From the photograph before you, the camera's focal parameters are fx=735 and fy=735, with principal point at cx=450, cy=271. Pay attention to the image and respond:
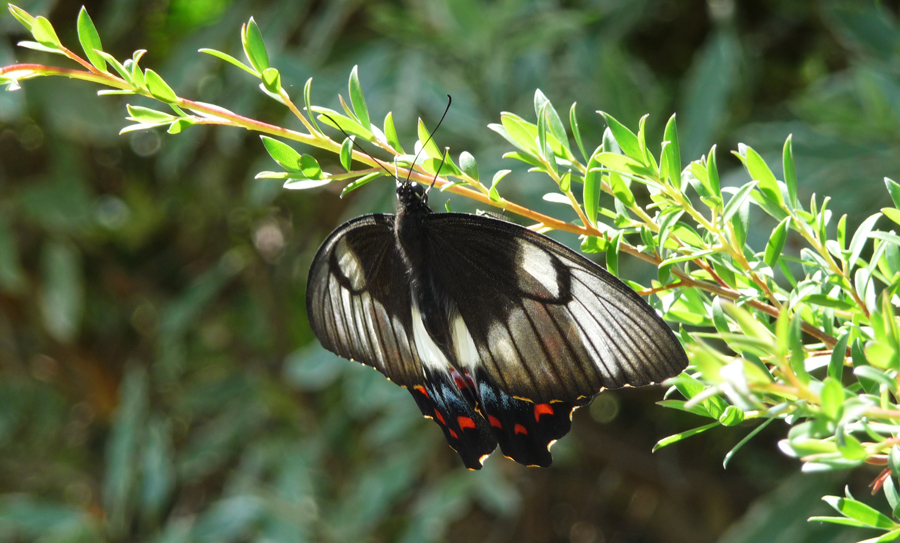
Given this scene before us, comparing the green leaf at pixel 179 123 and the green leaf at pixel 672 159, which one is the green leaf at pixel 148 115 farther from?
the green leaf at pixel 672 159

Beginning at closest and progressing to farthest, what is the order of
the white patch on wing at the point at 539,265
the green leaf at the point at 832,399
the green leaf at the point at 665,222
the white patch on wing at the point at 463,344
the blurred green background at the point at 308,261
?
the green leaf at the point at 832,399, the green leaf at the point at 665,222, the white patch on wing at the point at 539,265, the white patch on wing at the point at 463,344, the blurred green background at the point at 308,261

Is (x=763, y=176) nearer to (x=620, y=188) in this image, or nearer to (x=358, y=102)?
(x=620, y=188)

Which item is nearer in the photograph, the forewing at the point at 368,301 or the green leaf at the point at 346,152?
the green leaf at the point at 346,152

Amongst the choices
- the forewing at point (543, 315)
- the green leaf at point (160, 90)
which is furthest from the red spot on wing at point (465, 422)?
the green leaf at point (160, 90)

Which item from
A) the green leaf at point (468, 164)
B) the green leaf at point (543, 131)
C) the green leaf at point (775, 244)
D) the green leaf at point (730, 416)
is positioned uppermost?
the green leaf at point (468, 164)

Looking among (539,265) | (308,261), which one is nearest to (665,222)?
(539,265)

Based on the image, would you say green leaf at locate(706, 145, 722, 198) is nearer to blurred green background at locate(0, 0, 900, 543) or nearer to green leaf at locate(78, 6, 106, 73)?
green leaf at locate(78, 6, 106, 73)

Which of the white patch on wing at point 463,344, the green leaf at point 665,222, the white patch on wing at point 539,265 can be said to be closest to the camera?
the green leaf at point 665,222

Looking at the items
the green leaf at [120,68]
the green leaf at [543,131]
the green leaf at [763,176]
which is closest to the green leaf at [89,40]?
the green leaf at [120,68]

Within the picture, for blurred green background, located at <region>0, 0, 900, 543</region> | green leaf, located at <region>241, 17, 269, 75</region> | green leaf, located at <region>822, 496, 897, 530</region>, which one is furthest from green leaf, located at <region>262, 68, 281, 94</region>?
blurred green background, located at <region>0, 0, 900, 543</region>

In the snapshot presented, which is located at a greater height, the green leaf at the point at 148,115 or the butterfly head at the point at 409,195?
the butterfly head at the point at 409,195
